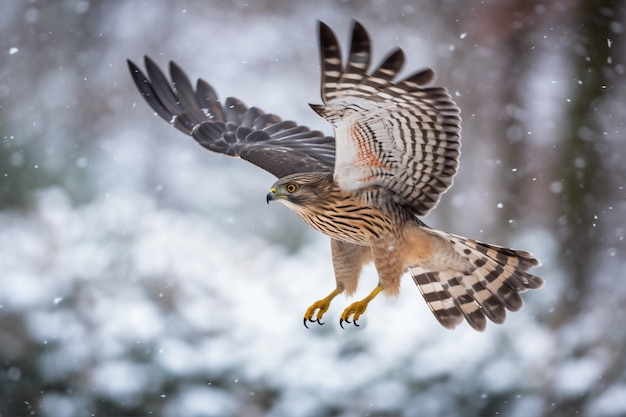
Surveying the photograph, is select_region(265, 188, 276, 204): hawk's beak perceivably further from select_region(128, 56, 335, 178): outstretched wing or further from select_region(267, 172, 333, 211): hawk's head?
select_region(128, 56, 335, 178): outstretched wing

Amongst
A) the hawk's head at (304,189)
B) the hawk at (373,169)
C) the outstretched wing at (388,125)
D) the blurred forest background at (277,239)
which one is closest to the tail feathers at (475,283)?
the hawk at (373,169)

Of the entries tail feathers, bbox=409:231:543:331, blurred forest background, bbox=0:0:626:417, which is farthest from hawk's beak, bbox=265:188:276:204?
blurred forest background, bbox=0:0:626:417

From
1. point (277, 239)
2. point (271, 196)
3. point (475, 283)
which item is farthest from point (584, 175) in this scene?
point (271, 196)

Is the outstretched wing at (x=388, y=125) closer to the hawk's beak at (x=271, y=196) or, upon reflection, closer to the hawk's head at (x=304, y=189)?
the hawk's head at (x=304, y=189)

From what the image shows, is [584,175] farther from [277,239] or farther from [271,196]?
[271,196]

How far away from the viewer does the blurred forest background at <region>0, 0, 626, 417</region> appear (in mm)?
6180

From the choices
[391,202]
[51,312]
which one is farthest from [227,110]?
[51,312]

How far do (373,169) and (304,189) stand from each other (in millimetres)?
235

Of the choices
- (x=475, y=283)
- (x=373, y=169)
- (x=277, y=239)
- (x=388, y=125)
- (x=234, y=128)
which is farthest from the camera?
(x=277, y=239)

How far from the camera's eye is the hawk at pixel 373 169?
2.70 meters

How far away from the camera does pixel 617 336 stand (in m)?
6.45

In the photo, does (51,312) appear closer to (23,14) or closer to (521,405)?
(23,14)

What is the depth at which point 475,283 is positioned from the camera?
11.6 ft

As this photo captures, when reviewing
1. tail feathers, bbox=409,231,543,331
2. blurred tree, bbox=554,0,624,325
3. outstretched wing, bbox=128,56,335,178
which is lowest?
tail feathers, bbox=409,231,543,331
